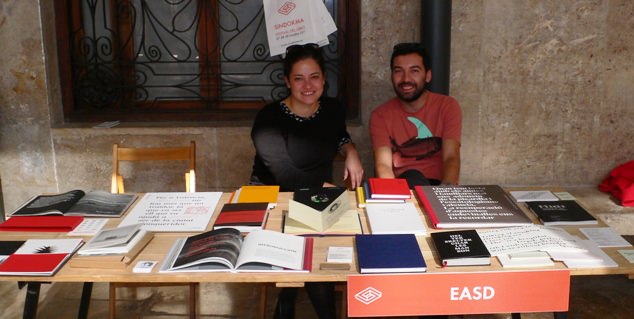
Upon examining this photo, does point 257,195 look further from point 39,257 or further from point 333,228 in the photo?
point 39,257

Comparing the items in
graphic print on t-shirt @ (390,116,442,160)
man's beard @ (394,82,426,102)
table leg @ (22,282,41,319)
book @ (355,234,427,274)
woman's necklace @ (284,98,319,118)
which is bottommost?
table leg @ (22,282,41,319)

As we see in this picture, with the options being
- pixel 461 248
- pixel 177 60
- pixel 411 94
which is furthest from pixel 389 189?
pixel 177 60

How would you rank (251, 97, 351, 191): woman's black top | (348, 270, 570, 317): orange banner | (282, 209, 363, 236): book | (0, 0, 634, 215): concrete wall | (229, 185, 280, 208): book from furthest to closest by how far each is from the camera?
(0, 0, 634, 215): concrete wall, (251, 97, 351, 191): woman's black top, (229, 185, 280, 208): book, (282, 209, 363, 236): book, (348, 270, 570, 317): orange banner

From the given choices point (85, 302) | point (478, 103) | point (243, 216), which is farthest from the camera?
point (478, 103)

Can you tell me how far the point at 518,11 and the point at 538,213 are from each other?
2.15 meters

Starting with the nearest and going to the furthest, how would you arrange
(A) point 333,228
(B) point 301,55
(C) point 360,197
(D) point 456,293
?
1. (D) point 456,293
2. (A) point 333,228
3. (C) point 360,197
4. (B) point 301,55

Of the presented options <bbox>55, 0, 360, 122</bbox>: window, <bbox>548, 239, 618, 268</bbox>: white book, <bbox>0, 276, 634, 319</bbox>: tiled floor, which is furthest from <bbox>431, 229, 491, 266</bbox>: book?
<bbox>55, 0, 360, 122</bbox>: window

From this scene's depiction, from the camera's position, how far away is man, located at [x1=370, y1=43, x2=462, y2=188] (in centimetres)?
373

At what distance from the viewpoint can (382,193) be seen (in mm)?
2799

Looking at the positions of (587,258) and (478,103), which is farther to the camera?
(478,103)

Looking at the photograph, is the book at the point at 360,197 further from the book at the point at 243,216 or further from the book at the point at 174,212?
the book at the point at 174,212

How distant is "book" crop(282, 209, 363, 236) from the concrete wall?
196cm

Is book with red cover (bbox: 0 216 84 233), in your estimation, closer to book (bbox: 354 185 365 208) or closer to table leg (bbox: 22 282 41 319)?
table leg (bbox: 22 282 41 319)

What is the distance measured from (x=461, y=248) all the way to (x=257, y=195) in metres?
1.02
